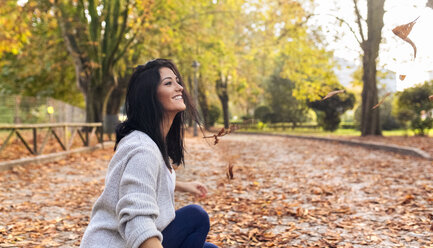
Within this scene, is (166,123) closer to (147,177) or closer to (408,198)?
(147,177)

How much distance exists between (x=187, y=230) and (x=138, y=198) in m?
0.59

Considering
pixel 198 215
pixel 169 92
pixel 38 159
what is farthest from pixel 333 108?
pixel 169 92

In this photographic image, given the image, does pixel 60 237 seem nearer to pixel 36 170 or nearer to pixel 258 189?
pixel 258 189

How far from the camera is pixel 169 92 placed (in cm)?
199

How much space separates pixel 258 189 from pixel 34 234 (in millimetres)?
4001

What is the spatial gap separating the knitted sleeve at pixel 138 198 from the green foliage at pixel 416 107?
58.7 feet

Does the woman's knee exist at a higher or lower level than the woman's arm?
lower

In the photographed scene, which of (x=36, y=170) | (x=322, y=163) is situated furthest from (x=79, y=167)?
(x=322, y=163)

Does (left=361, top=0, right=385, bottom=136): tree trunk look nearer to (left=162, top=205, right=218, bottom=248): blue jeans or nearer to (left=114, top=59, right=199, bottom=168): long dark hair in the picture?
(left=162, top=205, right=218, bottom=248): blue jeans

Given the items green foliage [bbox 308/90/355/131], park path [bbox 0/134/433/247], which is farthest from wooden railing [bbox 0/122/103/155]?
green foliage [bbox 308/90/355/131]

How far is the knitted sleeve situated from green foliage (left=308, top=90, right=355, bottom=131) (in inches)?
1082

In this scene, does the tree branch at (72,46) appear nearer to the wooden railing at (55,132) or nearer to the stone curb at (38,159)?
the wooden railing at (55,132)

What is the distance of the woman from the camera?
5.33 feet

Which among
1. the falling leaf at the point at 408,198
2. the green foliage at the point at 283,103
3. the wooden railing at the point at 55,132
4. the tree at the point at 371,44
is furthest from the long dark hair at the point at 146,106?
the green foliage at the point at 283,103
